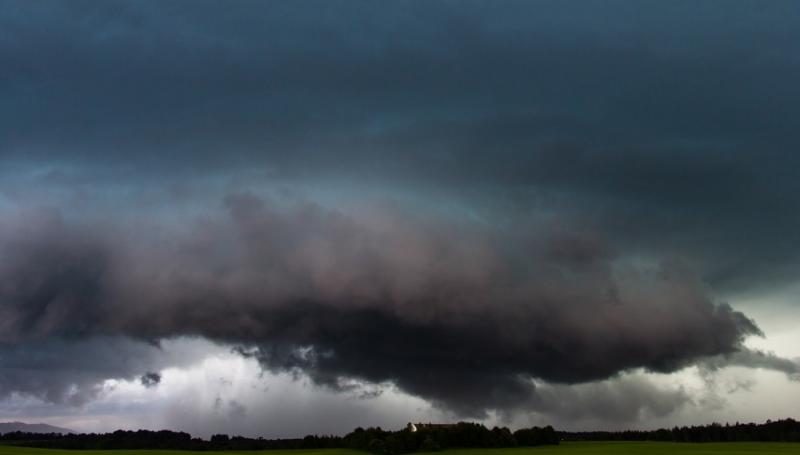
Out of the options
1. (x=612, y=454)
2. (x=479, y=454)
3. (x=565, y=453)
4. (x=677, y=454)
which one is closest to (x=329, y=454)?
(x=479, y=454)

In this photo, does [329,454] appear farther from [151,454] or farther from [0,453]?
[0,453]

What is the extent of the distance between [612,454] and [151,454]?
12221cm

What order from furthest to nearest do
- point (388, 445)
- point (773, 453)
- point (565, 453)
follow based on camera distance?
point (388, 445)
point (565, 453)
point (773, 453)

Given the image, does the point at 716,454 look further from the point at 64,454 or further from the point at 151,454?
the point at 64,454

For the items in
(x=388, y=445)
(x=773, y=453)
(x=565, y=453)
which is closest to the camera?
(x=773, y=453)

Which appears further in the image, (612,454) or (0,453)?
(0,453)

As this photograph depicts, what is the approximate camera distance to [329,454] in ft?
655

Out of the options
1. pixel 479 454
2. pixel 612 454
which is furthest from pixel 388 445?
pixel 612 454

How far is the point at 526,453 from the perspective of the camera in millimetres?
181500

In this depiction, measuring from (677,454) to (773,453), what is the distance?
2131cm

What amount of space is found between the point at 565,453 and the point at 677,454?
28860 millimetres

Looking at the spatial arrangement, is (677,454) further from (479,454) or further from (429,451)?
(429,451)

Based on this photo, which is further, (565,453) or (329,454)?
(329,454)

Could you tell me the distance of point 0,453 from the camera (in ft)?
597
